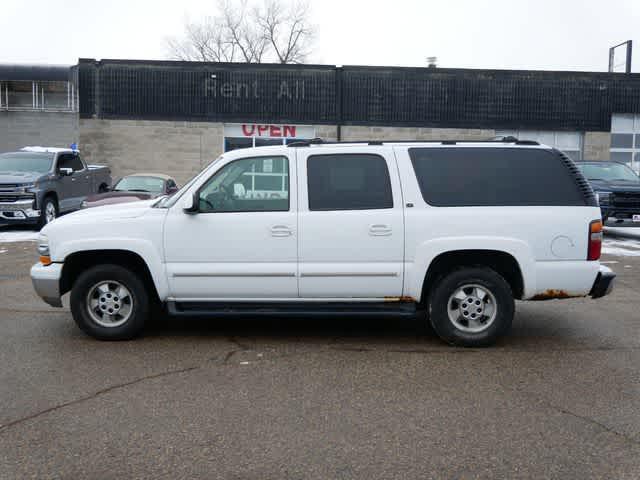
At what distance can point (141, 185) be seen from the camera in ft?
51.9

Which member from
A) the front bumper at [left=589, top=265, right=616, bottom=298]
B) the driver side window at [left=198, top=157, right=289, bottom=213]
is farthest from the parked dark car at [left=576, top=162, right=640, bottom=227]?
the driver side window at [left=198, top=157, right=289, bottom=213]

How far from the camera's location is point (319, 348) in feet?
20.8

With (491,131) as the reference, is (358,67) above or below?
above

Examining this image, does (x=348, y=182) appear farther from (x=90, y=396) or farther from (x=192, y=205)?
(x=90, y=396)

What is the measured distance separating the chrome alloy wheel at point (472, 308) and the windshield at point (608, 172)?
39.7 feet

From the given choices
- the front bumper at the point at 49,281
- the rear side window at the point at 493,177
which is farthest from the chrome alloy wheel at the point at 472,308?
the front bumper at the point at 49,281

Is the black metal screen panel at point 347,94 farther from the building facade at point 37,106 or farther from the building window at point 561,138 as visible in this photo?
the building facade at point 37,106

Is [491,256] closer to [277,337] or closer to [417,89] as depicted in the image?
[277,337]

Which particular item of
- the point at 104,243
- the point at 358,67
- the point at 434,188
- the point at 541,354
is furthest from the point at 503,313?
the point at 358,67

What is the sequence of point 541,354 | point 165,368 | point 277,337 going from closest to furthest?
point 165,368
point 541,354
point 277,337

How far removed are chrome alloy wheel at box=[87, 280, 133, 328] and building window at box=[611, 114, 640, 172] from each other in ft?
86.9

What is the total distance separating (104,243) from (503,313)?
3.66m

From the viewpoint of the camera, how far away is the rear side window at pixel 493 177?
20.5ft

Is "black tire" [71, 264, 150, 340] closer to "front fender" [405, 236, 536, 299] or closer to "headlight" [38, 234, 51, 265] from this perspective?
"headlight" [38, 234, 51, 265]
